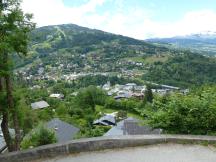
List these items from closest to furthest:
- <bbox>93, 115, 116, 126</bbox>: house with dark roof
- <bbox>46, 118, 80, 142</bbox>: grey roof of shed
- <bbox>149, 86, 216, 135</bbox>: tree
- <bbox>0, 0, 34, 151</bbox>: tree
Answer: <bbox>149, 86, 216, 135</bbox>: tree < <bbox>0, 0, 34, 151</bbox>: tree < <bbox>46, 118, 80, 142</bbox>: grey roof of shed < <bbox>93, 115, 116, 126</bbox>: house with dark roof

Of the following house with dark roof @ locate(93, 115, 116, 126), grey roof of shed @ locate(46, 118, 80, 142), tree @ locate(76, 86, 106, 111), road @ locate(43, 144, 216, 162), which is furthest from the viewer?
tree @ locate(76, 86, 106, 111)

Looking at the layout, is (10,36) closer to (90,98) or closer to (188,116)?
(188,116)

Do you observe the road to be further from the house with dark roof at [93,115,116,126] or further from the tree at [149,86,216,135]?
the house with dark roof at [93,115,116,126]

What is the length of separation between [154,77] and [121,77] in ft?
48.5

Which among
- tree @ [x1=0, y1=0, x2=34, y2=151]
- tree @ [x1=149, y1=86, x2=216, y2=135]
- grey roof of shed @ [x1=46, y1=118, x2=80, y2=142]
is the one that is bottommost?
grey roof of shed @ [x1=46, y1=118, x2=80, y2=142]

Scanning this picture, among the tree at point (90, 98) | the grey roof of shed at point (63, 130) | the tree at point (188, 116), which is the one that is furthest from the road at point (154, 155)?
the tree at point (90, 98)

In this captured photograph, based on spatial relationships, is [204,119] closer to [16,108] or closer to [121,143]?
[121,143]

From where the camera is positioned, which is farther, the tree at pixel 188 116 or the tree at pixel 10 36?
the tree at pixel 10 36

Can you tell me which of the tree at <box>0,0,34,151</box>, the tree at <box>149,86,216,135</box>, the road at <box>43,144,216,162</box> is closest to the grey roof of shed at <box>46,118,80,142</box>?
the tree at <box>0,0,34,151</box>

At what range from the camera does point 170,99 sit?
752 centimetres

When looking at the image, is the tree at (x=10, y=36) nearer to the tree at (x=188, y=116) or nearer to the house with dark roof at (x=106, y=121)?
the tree at (x=188, y=116)

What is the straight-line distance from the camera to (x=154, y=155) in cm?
605

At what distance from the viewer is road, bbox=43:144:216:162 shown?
5824 millimetres

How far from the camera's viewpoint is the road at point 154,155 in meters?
5.82
